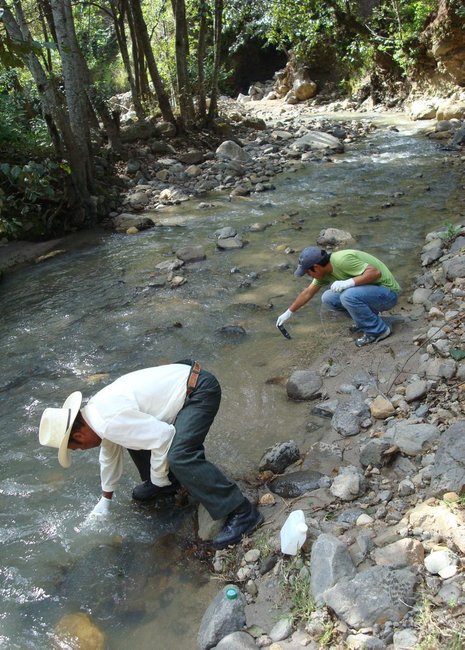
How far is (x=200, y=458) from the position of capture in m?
3.02

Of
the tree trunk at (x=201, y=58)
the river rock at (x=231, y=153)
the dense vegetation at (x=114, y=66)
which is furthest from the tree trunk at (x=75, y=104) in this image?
the tree trunk at (x=201, y=58)

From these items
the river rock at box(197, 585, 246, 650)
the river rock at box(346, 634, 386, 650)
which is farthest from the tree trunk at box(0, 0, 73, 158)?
the river rock at box(346, 634, 386, 650)

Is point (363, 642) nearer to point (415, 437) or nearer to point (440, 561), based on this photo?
point (440, 561)

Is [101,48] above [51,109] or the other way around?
above

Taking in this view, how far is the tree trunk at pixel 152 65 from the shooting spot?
14.0m

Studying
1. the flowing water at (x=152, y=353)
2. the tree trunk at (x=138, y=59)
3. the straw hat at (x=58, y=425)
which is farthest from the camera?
the tree trunk at (x=138, y=59)

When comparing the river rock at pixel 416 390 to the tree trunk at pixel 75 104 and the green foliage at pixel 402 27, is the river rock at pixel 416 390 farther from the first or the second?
the green foliage at pixel 402 27

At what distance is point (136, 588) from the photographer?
9.87 feet

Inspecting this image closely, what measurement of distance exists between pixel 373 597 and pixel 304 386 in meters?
2.18

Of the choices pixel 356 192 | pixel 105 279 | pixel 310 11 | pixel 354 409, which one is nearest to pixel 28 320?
pixel 105 279

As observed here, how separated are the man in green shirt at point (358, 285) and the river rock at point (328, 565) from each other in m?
2.48

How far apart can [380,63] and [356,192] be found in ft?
36.5

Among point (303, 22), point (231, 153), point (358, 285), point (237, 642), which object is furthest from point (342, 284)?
point (303, 22)

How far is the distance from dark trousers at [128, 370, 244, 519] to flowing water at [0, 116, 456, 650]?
1.31ft
